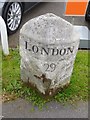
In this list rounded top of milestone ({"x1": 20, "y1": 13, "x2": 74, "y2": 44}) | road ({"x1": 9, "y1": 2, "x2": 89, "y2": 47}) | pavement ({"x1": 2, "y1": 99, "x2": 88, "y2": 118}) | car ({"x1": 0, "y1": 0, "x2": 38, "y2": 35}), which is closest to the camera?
rounded top of milestone ({"x1": 20, "y1": 13, "x2": 74, "y2": 44})

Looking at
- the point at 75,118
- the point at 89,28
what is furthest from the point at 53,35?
the point at 89,28

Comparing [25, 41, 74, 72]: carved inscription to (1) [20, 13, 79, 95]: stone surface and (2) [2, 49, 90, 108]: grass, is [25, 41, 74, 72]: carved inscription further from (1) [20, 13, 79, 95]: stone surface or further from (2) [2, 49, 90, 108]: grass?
(2) [2, 49, 90, 108]: grass

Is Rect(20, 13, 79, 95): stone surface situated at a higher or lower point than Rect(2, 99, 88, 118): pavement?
higher

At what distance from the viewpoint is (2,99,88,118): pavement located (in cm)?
341

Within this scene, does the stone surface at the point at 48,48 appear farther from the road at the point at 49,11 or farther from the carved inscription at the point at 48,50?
the road at the point at 49,11

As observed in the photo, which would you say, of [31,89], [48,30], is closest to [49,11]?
[31,89]

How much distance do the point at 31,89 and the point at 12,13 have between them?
2.13 metres

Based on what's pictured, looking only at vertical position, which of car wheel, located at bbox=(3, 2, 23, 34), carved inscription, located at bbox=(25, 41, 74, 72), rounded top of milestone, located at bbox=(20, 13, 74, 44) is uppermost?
rounded top of milestone, located at bbox=(20, 13, 74, 44)

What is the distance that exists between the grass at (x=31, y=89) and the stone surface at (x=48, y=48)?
0.95 ft

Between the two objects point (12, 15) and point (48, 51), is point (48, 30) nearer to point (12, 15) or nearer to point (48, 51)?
point (48, 51)

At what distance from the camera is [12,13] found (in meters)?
5.21

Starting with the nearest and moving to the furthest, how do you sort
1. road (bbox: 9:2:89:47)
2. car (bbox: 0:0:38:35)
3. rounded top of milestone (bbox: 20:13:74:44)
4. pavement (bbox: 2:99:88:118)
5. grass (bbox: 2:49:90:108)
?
rounded top of milestone (bbox: 20:13:74:44) → pavement (bbox: 2:99:88:118) → grass (bbox: 2:49:90:108) → car (bbox: 0:0:38:35) → road (bbox: 9:2:89:47)

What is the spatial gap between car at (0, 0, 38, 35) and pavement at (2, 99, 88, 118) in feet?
6.83

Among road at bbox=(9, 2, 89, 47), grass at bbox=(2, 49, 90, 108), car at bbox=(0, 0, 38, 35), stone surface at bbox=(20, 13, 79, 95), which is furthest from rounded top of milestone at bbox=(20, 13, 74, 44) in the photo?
road at bbox=(9, 2, 89, 47)
